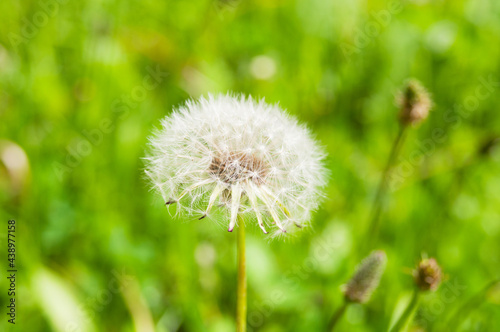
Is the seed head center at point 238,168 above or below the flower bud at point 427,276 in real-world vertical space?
above

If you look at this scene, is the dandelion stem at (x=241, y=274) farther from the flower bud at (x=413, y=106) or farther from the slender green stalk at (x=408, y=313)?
the flower bud at (x=413, y=106)

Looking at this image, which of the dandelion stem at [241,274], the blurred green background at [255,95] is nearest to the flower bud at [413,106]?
the blurred green background at [255,95]

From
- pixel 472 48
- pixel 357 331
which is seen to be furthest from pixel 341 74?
pixel 357 331

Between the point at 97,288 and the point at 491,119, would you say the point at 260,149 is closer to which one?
the point at 97,288

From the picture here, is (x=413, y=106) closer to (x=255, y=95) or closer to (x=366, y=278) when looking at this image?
(x=366, y=278)

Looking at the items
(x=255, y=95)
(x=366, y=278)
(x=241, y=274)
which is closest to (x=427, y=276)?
(x=366, y=278)
